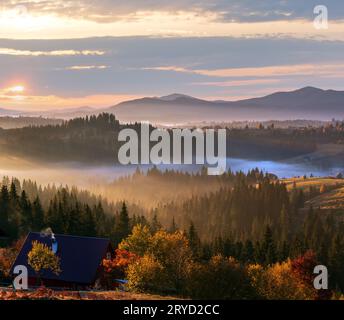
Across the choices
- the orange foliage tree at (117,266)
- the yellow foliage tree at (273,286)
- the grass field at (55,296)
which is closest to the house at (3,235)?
the orange foliage tree at (117,266)

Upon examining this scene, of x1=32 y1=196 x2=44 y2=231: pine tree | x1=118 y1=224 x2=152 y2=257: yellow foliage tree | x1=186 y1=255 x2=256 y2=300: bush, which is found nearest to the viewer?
x1=186 y1=255 x2=256 y2=300: bush

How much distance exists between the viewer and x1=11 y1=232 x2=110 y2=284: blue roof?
102 metres

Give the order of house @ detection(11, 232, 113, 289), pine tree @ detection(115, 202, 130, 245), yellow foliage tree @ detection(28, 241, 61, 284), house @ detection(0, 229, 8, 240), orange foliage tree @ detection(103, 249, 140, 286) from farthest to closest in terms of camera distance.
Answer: pine tree @ detection(115, 202, 130, 245)
house @ detection(0, 229, 8, 240)
house @ detection(11, 232, 113, 289)
yellow foliage tree @ detection(28, 241, 61, 284)
orange foliage tree @ detection(103, 249, 140, 286)

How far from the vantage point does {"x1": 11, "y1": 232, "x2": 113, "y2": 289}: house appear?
332 ft

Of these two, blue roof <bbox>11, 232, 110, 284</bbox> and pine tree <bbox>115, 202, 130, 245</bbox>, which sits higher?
blue roof <bbox>11, 232, 110, 284</bbox>

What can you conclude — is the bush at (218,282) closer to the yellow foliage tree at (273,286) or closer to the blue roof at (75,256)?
the yellow foliage tree at (273,286)

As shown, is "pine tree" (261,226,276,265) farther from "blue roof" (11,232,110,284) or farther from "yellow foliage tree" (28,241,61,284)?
"yellow foliage tree" (28,241,61,284)

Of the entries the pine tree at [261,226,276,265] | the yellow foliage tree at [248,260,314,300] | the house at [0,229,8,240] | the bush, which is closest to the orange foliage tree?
the bush

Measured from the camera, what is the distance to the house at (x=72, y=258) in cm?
10131

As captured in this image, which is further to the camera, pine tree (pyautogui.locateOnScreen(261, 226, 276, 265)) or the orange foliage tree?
pine tree (pyautogui.locateOnScreen(261, 226, 276, 265))

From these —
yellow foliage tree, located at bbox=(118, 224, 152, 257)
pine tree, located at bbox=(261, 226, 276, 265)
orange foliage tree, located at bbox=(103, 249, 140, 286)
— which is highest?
yellow foliage tree, located at bbox=(118, 224, 152, 257)

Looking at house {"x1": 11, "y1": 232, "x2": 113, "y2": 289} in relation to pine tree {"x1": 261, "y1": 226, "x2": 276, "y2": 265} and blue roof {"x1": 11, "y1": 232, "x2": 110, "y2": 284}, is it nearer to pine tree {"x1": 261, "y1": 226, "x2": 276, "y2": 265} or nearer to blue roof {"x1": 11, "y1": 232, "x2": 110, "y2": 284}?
blue roof {"x1": 11, "y1": 232, "x2": 110, "y2": 284}
